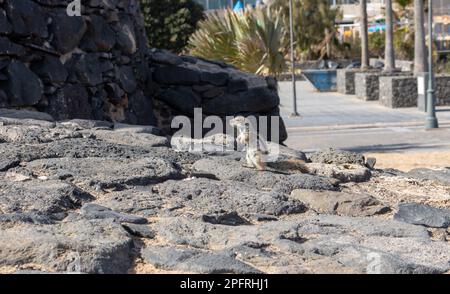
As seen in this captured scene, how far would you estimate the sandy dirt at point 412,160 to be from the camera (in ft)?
49.6

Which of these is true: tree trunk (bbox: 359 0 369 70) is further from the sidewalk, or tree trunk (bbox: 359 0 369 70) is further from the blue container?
the sidewalk

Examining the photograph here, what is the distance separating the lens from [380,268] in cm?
451

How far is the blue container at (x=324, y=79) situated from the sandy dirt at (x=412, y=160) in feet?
73.6

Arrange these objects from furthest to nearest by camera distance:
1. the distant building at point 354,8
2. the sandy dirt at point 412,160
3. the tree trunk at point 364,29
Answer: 1. the distant building at point 354,8
2. the tree trunk at point 364,29
3. the sandy dirt at point 412,160

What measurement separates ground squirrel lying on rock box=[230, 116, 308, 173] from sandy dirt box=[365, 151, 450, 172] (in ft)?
25.7

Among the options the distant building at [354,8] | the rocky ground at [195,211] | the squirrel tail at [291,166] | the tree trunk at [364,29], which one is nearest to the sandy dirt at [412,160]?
the rocky ground at [195,211]

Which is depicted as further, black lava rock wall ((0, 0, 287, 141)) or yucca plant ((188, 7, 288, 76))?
yucca plant ((188, 7, 288, 76))

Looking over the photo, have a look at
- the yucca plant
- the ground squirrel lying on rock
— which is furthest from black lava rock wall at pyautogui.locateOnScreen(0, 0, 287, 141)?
the ground squirrel lying on rock

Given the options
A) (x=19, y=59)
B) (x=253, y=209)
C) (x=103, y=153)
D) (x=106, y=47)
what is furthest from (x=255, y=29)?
(x=253, y=209)

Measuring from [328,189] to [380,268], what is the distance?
1.89m

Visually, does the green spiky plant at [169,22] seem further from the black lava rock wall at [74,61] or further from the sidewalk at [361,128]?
the black lava rock wall at [74,61]

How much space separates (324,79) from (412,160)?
24.1 metres

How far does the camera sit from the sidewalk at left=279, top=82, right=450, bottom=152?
65.5ft

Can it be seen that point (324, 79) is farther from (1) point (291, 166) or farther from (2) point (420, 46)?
(1) point (291, 166)
